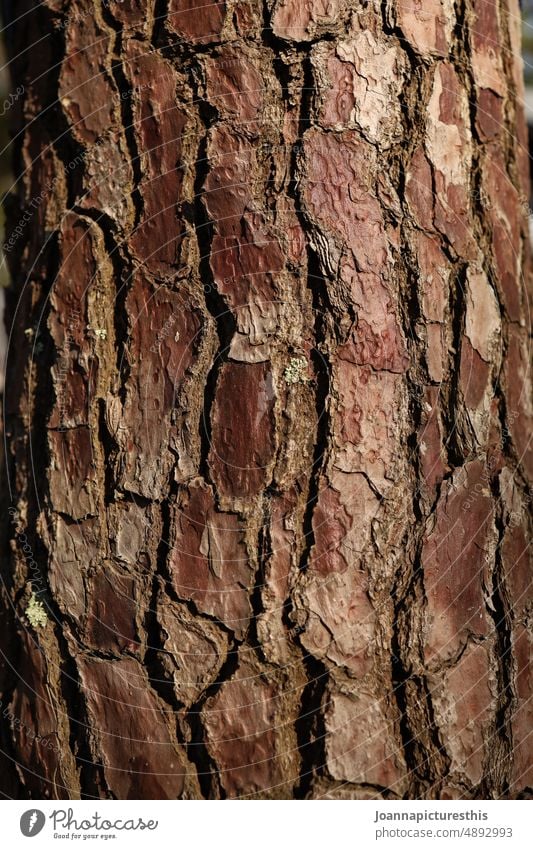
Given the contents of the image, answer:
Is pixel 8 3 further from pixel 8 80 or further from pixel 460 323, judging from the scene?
pixel 460 323

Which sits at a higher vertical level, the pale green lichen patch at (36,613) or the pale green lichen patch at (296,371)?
the pale green lichen patch at (296,371)

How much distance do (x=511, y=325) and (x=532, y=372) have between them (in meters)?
0.12

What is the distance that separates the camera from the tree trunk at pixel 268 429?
111 cm
